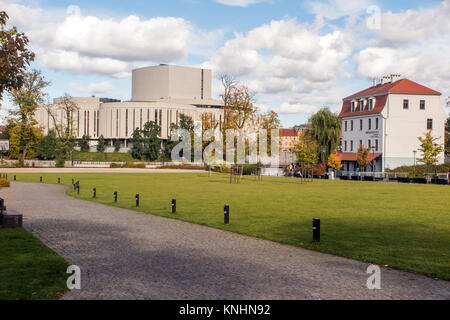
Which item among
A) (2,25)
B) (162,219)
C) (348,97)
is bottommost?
(162,219)

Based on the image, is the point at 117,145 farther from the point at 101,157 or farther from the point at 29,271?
the point at 29,271

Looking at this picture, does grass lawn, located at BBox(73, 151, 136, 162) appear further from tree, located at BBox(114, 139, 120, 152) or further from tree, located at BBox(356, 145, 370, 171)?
tree, located at BBox(356, 145, 370, 171)

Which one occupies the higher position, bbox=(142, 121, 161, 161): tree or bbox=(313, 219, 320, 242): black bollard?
bbox=(142, 121, 161, 161): tree

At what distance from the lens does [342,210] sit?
18312mm

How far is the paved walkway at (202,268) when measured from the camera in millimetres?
6762

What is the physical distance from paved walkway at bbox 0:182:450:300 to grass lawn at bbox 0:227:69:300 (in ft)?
1.10

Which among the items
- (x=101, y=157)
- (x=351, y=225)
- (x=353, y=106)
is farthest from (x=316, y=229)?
(x=101, y=157)

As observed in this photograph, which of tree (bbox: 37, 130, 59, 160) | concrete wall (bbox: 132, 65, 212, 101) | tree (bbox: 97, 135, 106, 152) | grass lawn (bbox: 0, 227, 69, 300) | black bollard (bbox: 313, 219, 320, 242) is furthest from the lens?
concrete wall (bbox: 132, 65, 212, 101)

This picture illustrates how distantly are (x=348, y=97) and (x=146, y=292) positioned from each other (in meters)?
71.7

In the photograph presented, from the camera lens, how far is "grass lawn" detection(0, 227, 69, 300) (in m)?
6.68

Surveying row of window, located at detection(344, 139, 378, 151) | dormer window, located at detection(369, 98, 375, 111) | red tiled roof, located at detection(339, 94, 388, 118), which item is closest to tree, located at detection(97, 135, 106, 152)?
red tiled roof, located at detection(339, 94, 388, 118)

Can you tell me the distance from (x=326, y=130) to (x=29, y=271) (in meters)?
61.1
